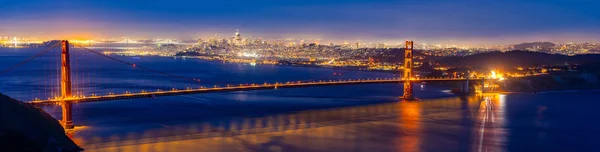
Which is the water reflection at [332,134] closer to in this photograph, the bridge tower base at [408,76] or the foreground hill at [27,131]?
the foreground hill at [27,131]

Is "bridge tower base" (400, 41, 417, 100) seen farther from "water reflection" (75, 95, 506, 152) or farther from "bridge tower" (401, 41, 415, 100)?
"water reflection" (75, 95, 506, 152)

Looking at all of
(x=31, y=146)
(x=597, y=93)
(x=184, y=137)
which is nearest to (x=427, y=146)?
(x=184, y=137)

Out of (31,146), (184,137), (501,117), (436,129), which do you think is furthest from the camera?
(501,117)

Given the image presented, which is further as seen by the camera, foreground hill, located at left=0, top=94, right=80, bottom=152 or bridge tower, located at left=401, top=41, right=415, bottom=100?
bridge tower, located at left=401, top=41, right=415, bottom=100

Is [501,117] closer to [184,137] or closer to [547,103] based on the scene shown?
[547,103]

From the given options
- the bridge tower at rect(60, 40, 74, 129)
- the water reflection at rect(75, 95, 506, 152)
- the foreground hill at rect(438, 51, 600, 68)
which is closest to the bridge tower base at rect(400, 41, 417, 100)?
the water reflection at rect(75, 95, 506, 152)

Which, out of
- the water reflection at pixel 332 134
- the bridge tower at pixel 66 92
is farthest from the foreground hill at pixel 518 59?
the bridge tower at pixel 66 92
